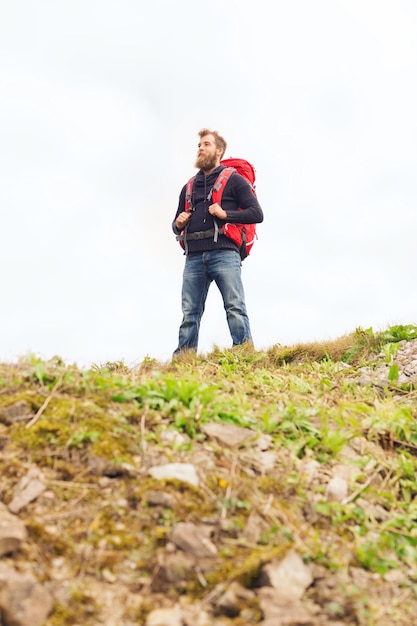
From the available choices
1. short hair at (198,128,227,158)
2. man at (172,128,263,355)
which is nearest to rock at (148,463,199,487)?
man at (172,128,263,355)

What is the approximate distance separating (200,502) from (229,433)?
721 millimetres

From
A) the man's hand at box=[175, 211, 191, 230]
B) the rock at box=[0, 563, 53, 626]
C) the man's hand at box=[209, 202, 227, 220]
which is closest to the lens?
the rock at box=[0, 563, 53, 626]

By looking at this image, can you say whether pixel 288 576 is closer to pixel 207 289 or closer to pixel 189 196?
pixel 207 289

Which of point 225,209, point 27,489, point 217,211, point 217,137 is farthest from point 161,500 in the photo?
point 217,137

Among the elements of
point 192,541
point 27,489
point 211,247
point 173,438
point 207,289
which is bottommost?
point 192,541

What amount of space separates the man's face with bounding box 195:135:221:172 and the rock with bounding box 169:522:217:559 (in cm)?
727

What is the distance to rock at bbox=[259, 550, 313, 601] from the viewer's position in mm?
2795

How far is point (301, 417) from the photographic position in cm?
435

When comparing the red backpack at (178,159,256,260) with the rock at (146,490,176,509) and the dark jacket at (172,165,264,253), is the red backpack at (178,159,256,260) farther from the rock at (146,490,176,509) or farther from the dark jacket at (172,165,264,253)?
the rock at (146,490,176,509)

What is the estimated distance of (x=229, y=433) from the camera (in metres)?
3.83

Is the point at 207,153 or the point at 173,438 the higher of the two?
the point at 207,153

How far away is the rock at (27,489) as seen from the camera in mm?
3035

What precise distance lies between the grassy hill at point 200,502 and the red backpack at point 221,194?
15.4 ft

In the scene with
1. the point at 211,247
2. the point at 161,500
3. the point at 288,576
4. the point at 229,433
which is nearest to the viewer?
the point at 288,576
